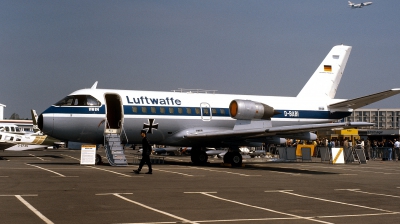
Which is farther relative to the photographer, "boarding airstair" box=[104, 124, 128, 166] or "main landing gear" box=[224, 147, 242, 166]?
"main landing gear" box=[224, 147, 242, 166]

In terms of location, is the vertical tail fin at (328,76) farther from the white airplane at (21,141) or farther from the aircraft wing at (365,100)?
the white airplane at (21,141)

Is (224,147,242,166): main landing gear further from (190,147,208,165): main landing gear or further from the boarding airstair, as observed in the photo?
the boarding airstair

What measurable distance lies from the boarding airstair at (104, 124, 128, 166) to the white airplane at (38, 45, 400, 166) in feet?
0.19

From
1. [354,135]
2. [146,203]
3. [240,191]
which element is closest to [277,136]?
[240,191]

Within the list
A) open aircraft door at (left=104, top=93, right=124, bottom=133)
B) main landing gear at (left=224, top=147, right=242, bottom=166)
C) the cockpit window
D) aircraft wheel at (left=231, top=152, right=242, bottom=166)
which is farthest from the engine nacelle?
the cockpit window

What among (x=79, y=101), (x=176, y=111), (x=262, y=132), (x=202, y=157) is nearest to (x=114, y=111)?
(x=79, y=101)

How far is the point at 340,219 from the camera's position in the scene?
36.6ft

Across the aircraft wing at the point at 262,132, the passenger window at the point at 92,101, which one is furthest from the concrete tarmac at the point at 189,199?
the passenger window at the point at 92,101

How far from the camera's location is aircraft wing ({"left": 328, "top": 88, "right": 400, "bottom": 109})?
91.4ft

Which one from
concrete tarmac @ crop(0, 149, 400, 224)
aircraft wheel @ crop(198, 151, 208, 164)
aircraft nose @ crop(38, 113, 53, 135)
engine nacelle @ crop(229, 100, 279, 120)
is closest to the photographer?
concrete tarmac @ crop(0, 149, 400, 224)

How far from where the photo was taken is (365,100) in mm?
30516

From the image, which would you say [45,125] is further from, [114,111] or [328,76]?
[328,76]

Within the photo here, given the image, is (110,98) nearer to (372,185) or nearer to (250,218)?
(372,185)

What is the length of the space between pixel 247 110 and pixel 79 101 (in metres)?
8.63
